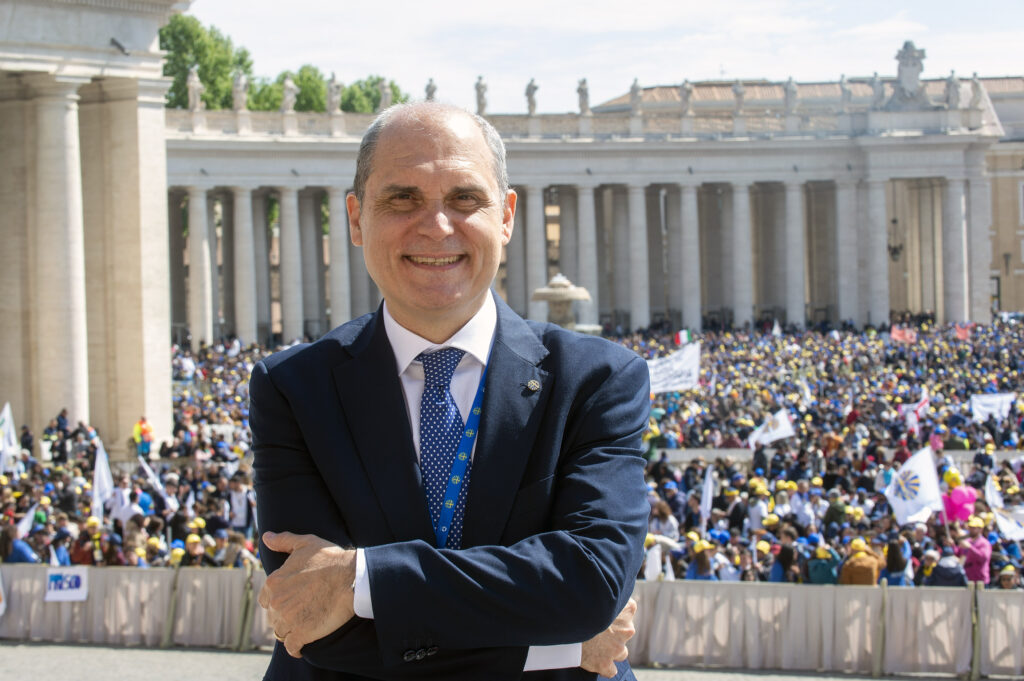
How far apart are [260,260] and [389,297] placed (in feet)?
293

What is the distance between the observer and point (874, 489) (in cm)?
3219

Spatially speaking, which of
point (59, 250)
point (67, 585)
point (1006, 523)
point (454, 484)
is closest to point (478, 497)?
point (454, 484)

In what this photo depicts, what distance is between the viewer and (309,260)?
94750 mm

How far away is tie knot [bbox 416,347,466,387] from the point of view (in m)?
4.89

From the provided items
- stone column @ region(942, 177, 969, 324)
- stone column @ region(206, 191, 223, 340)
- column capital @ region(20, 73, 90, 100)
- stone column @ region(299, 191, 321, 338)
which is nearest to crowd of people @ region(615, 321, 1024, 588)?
column capital @ region(20, 73, 90, 100)

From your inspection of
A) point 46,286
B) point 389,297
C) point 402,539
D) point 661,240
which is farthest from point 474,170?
point 661,240

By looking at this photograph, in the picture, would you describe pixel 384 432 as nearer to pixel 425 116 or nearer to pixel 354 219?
pixel 354 219

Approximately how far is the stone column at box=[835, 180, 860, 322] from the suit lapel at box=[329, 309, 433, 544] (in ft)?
314

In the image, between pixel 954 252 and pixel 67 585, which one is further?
pixel 954 252

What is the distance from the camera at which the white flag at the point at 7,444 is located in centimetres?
3398

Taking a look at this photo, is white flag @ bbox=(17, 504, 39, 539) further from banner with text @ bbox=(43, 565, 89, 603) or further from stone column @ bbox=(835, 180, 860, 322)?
stone column @ bbox=(835, 180, 860, 322)

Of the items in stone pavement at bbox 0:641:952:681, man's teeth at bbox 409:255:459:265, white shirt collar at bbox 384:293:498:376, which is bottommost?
stone pavement at bbox 0:641:952:681

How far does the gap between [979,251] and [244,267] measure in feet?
169

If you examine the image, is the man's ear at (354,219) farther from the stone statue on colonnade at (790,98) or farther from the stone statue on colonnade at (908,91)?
the stone statue on colonnade at (908,91)
